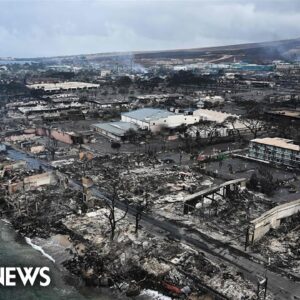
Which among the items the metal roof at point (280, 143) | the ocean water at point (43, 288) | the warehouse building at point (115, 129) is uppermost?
the metal roof at point (280, 143)

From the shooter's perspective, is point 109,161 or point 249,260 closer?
point 249,260

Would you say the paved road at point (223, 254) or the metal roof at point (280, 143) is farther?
the metal roof at point (280, 143)

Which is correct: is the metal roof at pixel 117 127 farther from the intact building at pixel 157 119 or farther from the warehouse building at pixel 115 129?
the intact building at pixel 157 119

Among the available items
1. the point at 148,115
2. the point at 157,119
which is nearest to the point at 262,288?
the point at 157,119

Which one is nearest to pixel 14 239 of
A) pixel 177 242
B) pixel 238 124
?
pixel 177 242

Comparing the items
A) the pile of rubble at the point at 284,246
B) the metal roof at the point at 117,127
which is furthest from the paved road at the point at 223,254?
the metal roof at the point at 117,127

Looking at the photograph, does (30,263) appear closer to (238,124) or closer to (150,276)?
(150,276)

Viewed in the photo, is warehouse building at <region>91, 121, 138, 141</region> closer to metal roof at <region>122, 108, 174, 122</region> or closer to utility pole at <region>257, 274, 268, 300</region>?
metal roof at <region>122, 108, 174, 122</region>
